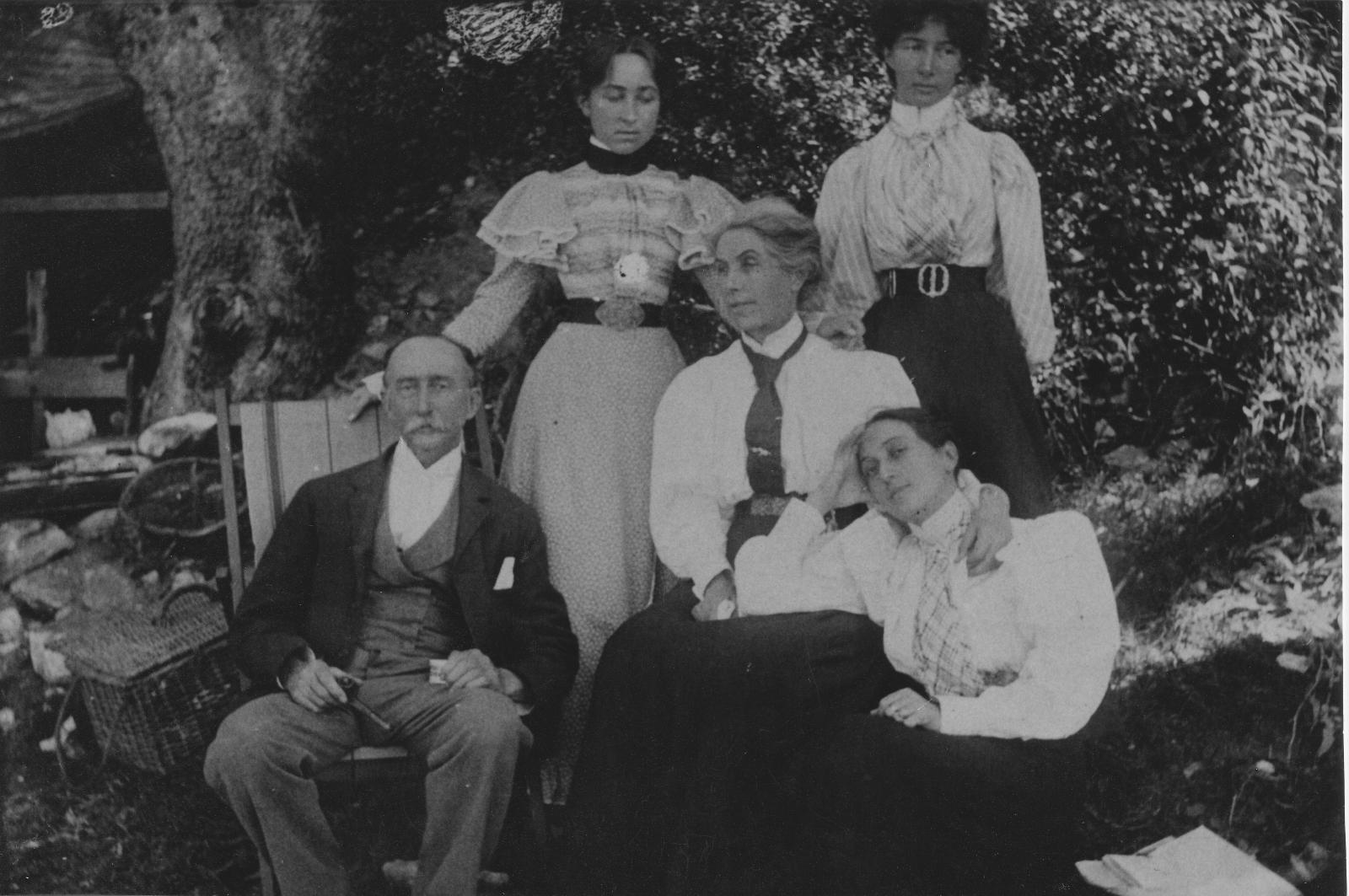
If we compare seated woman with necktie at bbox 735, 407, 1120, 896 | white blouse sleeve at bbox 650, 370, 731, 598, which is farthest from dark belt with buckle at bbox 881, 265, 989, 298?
white blouse sleeve at bbox 650, 370, 731, 598

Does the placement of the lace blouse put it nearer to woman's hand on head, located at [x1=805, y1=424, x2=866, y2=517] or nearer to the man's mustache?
the man's mustache

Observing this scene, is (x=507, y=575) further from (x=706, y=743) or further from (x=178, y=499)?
(x=178, y=499)

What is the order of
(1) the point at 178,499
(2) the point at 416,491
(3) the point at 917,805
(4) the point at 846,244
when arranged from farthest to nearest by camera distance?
(1) the point at 178,499 < (4) the point at 846,244 < (2) the point at 416,491 < (3) the point at 917,805

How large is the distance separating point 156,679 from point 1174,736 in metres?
3.27

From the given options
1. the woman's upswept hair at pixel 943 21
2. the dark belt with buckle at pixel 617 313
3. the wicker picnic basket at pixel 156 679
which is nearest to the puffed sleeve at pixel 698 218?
the dark belt with buckle at pixel 617 313

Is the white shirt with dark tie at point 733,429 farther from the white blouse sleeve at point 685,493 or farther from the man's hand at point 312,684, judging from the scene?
the man's hand at point 312,684

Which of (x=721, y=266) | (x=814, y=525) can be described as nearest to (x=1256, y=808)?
(x=814, y=525)

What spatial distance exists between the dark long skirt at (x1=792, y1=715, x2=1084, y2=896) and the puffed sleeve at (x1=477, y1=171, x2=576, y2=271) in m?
1.79

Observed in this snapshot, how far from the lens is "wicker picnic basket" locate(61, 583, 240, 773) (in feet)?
14.6

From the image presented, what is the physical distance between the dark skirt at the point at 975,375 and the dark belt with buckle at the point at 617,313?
69 cm

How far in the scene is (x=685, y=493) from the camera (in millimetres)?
4367

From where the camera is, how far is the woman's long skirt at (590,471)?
4.43 meters

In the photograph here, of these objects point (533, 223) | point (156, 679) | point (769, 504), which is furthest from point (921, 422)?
point (156, 679)

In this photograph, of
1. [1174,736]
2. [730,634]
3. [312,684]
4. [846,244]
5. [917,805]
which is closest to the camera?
[917,805]
